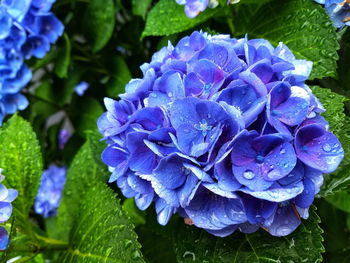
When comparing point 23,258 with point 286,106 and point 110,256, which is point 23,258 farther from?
point 286,106

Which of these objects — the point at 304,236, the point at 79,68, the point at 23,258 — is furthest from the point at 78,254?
the point at 79,68

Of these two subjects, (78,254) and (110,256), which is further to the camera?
(78,254)

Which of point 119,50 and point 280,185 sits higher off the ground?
point 280,185

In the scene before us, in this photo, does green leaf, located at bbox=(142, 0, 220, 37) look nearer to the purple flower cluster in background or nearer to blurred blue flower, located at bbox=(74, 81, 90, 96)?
the purple flower cluster in background

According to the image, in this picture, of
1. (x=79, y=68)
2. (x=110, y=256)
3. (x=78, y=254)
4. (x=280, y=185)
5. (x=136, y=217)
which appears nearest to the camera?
(x=280, y=185)

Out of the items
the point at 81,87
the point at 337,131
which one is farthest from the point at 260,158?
the point at 81,87

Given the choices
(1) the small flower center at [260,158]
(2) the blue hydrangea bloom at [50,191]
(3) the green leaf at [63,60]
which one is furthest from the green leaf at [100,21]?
(1) the small flower center at [260,158]

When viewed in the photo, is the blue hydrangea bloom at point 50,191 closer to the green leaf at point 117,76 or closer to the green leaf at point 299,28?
the green leaf at point 117,76
